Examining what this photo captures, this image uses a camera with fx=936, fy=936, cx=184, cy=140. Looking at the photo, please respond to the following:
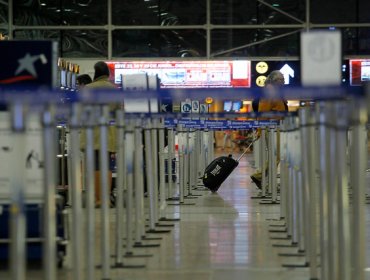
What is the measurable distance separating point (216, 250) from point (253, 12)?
64.1ft

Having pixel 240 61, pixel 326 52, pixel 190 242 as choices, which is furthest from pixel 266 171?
pixel 240 61

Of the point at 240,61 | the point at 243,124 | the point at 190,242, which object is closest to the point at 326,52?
the point at 190,242

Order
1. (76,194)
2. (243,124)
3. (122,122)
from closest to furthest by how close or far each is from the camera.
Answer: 1. (76,194)
2. (122,122)
3. (243,124)

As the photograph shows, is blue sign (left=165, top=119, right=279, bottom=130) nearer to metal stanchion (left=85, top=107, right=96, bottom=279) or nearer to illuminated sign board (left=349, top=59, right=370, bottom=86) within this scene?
metal stanchion (left=85, top=107, right=96, bottom=279)

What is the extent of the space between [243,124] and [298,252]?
5781mm

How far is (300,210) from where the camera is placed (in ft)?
23.5

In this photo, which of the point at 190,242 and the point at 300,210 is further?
the point at 190,242

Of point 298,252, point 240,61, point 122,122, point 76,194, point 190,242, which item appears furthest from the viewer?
point 240,61

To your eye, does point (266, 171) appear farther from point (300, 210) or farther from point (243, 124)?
point (300, 210)

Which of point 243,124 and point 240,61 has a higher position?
point 240,61

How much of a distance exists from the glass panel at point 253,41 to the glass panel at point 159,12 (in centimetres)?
71

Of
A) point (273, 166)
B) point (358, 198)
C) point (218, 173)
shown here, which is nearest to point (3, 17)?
point (218, 173)

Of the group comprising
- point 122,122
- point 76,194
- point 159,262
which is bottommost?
point 159,262

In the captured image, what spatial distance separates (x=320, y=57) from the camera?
18.3 feet
